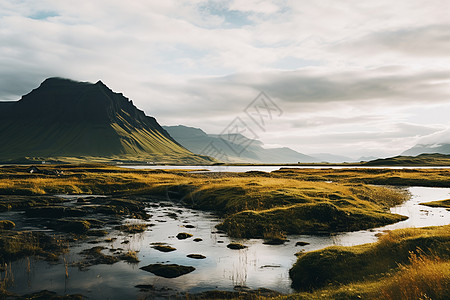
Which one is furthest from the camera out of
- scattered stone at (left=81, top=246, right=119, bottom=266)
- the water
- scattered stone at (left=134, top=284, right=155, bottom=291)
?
scattered stone at (left=81, top=246, right=119, bottom=266)

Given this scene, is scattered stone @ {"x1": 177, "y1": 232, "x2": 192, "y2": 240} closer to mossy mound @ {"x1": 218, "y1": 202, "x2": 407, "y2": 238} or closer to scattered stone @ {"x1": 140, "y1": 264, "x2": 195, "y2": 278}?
mossy mound @ {"x1": 218, "y1": 202, "x2": 407, "y2": 238}

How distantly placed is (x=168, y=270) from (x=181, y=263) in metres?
2.63

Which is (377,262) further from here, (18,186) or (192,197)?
(18,186)

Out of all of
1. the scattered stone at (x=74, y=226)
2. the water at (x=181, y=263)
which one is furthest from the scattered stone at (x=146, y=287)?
the scattered stone at (x=74, y=226)

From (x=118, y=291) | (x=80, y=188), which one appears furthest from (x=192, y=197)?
(x=118, y=291)

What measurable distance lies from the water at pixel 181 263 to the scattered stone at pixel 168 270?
544 millimetres

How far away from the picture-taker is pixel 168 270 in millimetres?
23344

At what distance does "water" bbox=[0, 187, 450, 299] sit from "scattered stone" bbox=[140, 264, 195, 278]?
544 mm

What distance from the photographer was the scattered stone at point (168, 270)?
23.0 meters

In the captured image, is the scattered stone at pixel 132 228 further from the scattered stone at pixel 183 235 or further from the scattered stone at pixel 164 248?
the scattered stone at pixel 164 248

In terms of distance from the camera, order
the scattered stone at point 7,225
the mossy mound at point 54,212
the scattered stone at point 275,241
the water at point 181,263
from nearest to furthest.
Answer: the water at point 181,263, the scattered stone at point 275,241, the scattered stone at point 7,225, the mossy mound at point 54,212

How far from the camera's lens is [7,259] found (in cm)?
2589

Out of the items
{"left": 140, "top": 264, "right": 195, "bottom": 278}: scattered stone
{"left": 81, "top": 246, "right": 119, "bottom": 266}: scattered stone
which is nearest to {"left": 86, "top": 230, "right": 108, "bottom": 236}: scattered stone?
{"left": 81, "top": 246, "right": 119, "bottom": 266}: scattered stone

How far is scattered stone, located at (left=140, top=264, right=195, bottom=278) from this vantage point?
23016 millimetres
